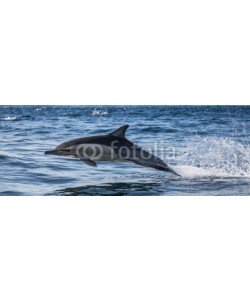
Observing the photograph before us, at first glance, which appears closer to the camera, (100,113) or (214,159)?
(100,113)

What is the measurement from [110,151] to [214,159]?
5.04 feet

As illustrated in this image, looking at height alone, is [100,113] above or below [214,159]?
above

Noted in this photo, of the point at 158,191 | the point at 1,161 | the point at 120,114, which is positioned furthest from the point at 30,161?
the point at 158,191

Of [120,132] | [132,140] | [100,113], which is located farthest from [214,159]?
[100,113]

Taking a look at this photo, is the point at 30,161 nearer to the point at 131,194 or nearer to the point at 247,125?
the point at 131,194

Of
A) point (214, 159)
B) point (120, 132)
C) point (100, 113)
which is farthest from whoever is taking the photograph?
point (214, 159)

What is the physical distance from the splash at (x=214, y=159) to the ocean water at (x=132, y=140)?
A: 0.01 m

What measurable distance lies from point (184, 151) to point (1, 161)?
2.56 meters

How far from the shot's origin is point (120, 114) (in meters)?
6.61

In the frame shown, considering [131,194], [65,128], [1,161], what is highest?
[65,128]

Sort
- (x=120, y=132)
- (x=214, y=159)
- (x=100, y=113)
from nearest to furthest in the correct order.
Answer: (x=100, y=113) → (x=120, y=132) → (x=214, y=159)

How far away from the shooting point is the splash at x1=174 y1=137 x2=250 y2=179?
6730 mm

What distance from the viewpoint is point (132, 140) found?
22.0 feet

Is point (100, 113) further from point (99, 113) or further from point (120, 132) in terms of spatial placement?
point (120, 132)
